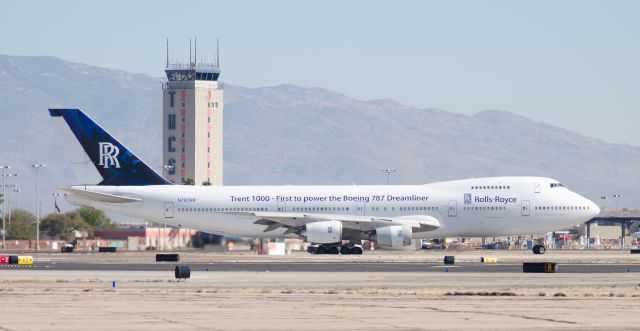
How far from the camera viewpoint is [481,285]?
164 ft

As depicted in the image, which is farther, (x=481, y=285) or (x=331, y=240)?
Answer: (x=331, y=240)

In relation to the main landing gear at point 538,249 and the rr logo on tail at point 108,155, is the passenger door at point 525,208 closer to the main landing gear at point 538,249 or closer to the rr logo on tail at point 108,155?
the main landing gear at point 538,249

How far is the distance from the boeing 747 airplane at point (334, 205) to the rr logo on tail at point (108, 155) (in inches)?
2.5

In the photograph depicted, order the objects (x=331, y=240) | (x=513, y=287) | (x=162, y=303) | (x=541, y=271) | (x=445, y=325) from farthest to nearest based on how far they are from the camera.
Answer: (x=331, y=240) → (x=541, y=271) → (x=513, y=287) → (x=162, y=303) → (x=445, y=325)

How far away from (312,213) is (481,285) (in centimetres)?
3855

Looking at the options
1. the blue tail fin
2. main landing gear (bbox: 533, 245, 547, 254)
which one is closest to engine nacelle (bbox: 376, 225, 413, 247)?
main landing gear (bbox: 533, 245, 547, 254)

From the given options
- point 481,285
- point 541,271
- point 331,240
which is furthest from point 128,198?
point 481,285

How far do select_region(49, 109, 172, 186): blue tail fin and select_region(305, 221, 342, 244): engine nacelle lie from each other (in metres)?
11.9

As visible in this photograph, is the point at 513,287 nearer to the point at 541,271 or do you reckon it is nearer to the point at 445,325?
the point at 541,271

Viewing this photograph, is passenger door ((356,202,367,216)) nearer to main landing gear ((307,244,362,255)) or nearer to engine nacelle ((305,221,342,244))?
main landing gear ((307,244,362,255))

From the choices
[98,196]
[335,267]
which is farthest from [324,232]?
[335,267]

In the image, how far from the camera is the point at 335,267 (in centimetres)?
6581

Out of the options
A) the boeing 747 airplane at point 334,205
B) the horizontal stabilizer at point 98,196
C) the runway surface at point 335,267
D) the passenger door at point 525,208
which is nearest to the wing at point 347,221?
the boeing 747 airplane at point 334,205

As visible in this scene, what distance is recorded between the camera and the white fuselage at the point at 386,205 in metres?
87.6
